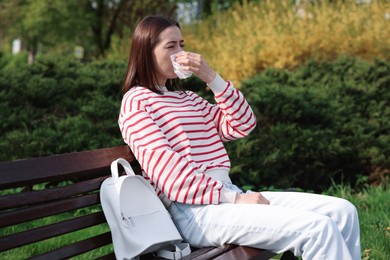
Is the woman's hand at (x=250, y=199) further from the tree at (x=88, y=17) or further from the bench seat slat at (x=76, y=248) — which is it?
the tree at (x=88, y=17)

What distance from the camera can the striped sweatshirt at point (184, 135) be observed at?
2.33m

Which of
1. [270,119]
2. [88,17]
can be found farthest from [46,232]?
[88,17]

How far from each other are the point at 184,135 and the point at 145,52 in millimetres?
386

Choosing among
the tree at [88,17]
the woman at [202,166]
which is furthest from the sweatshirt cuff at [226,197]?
the tree at [88,17]

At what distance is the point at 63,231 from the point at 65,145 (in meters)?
2.68

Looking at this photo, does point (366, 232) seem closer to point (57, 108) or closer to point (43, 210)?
point (43, 210)

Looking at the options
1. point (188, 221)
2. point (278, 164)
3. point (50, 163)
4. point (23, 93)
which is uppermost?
point (50, 163)

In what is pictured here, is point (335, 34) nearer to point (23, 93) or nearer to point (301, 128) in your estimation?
point (301, 128)

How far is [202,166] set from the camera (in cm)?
250

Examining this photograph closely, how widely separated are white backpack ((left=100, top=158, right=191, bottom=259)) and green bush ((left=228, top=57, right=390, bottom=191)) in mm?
2527

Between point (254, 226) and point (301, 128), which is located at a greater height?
point (254, 226)

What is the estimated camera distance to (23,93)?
561 centimetres

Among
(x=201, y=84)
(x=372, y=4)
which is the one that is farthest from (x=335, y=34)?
(x=201, y=84)

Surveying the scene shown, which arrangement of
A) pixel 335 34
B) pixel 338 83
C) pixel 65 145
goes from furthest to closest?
→ pixel 335 34 < pixel 338 83 < pixel 65 145
